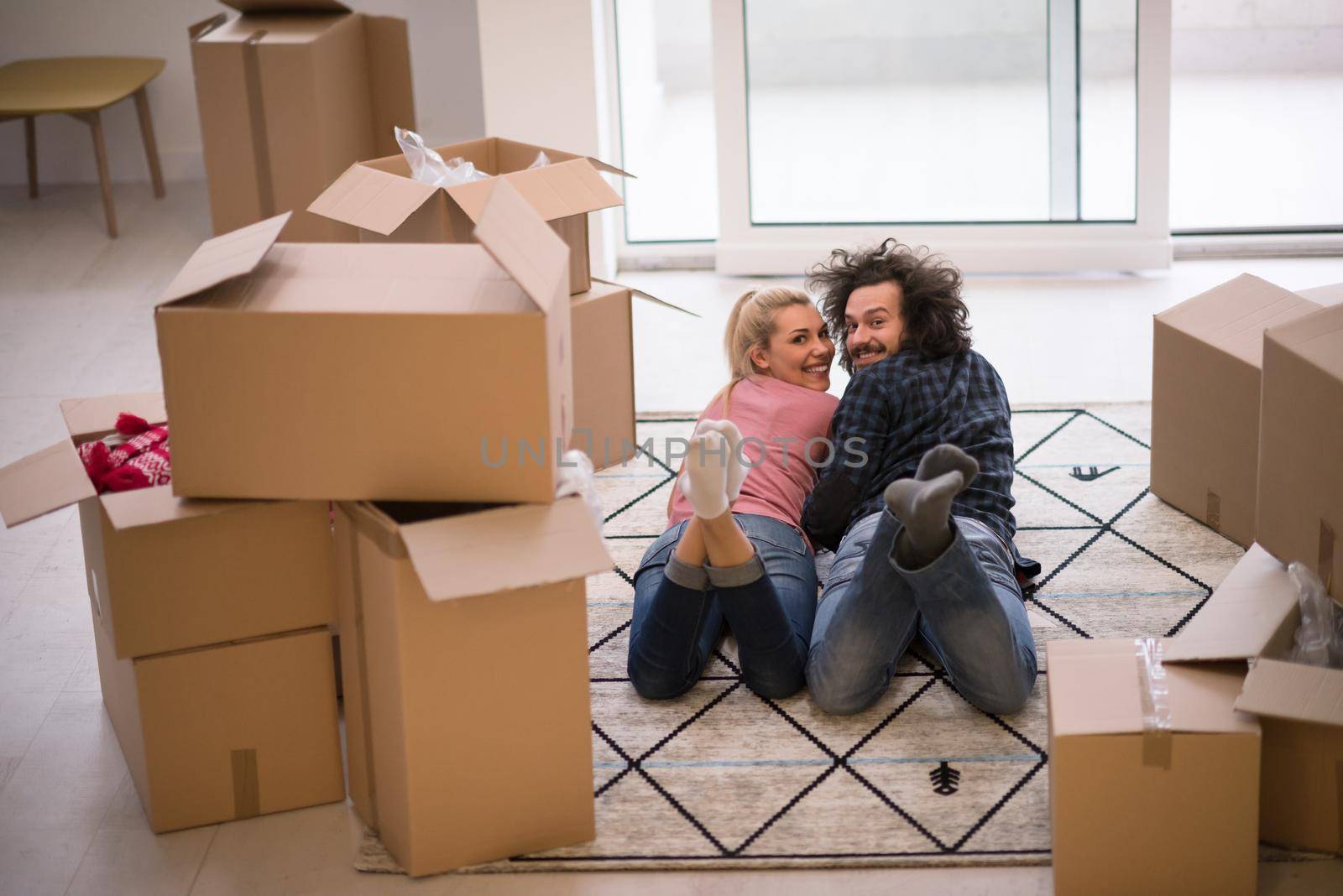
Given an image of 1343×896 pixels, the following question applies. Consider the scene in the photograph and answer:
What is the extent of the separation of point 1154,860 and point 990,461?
29.8 inches

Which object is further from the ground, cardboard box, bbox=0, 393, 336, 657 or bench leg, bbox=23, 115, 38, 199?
bench leg, bbox=23, 115, 38, 199

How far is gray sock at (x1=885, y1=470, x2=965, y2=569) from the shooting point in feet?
5.82

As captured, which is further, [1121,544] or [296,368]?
[1121,544]

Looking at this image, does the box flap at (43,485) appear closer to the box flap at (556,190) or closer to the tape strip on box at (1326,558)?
the box flap at (556,190)

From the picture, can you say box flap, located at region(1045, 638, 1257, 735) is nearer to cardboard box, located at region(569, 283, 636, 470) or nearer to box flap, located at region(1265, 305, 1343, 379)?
box flap, located at region(1265, 305, 1343, 379)

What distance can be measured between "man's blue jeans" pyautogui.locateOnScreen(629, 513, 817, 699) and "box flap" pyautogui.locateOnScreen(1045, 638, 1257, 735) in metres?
0.40

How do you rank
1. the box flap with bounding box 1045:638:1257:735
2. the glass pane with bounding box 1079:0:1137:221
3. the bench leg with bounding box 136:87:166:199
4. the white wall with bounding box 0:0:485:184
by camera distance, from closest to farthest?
the box flap with bounding box 1045:638:1257:735, the glass pane with bounding box 1079:0:1137:221, the bench leg with bounding box 136:87:166:199, the white wall with bounding box 0:0:485:184

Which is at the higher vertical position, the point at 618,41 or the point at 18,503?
the point at 618,41

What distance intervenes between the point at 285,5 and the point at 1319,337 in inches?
96.5

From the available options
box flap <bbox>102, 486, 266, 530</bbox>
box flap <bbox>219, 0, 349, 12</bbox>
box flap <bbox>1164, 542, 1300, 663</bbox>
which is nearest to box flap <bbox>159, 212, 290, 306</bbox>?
Answer: box flap <bbox>102, 486, 266, 530</bbox>

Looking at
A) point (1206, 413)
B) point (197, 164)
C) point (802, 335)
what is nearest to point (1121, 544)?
point (1206, 413)

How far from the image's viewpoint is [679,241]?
4.29 metres

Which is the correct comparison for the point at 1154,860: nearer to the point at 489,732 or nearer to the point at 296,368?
the point at 489,732

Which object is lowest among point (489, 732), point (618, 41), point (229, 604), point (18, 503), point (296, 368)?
point (489, 732)
